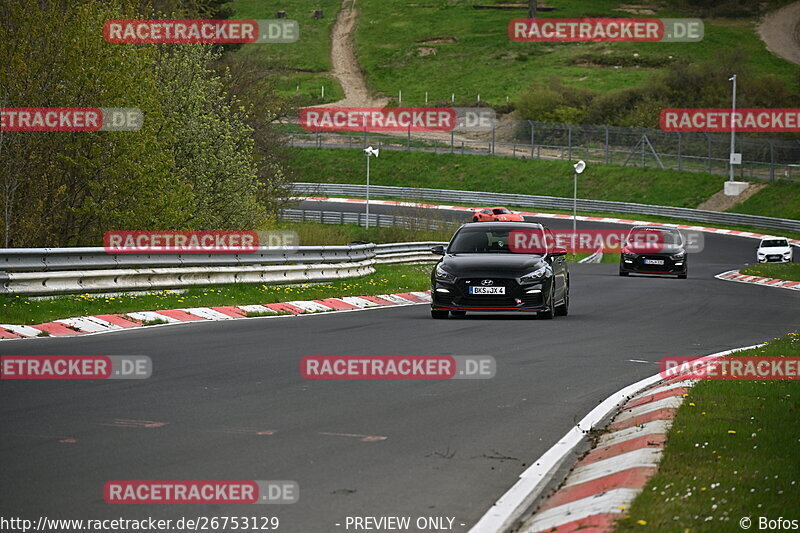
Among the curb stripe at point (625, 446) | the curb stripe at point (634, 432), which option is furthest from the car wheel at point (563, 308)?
the curb stripe at point (625, 446)

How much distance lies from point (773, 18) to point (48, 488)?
142 metres

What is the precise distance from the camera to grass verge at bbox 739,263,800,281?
36122 mm

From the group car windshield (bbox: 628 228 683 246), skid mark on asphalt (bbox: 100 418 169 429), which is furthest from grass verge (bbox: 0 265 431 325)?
car windshield (bbox: 628 228 683 246)

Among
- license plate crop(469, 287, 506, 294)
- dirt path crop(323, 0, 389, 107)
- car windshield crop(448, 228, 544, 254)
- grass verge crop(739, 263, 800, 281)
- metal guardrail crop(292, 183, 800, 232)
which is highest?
dirt path crop(323, 0, 389, 107)

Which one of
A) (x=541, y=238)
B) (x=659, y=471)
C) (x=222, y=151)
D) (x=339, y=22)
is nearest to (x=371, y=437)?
(x=659, y=471)

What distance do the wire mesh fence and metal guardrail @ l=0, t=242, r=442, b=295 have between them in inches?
1732

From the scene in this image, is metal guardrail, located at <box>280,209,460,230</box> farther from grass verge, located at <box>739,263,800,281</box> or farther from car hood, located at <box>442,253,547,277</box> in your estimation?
car hood, located at <box>442,253,547,277</box>

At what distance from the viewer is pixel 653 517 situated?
228 inches

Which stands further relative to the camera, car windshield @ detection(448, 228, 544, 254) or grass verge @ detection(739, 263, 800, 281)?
grass verge @ detection(739, 263, 800, 281)

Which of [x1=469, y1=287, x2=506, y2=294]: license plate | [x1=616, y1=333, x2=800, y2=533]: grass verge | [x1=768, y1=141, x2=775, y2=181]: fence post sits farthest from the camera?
[x1=768, y1=141, x2=775, y2=181]: fence post

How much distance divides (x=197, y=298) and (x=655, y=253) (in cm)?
1898

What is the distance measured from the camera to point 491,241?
65.2 ft

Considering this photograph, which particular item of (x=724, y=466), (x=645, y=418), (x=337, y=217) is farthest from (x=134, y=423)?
(x=337, y=217)

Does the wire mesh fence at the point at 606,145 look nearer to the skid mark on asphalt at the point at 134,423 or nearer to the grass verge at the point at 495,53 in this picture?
the grass verge at the point at 495,53
